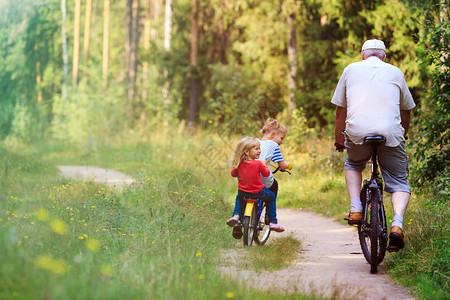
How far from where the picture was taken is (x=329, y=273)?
551cm

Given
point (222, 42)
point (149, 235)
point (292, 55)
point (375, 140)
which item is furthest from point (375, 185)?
point (222, 42)

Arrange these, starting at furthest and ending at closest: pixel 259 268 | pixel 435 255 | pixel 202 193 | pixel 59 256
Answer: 1. pixel 202 193
2. pixel 259 268
3. pixel 435 255
4. pixel 59 256

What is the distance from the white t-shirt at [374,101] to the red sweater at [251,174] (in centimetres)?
118

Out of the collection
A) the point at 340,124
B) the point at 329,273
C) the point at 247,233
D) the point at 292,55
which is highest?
the point at 292,55

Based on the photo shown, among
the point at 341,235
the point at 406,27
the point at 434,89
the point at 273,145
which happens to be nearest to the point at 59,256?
the point at 273,145

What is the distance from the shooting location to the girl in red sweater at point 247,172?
6.29 metres

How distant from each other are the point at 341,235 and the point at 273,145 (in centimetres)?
192

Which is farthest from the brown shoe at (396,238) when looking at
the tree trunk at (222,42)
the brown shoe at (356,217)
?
the tree trunk at (222,42)

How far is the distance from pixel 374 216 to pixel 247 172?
5.11ft

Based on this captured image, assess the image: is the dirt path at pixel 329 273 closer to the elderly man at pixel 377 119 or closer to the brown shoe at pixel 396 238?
the brown shoe at pixel 396 238

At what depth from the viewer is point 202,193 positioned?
353 inches

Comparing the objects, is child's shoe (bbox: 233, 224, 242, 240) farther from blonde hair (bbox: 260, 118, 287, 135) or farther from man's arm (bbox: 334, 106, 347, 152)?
man's arm (bbox: 334, 106, 347, 152)

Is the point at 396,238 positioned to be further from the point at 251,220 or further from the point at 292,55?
the point at 292,55

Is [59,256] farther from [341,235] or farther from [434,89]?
[434,89]
